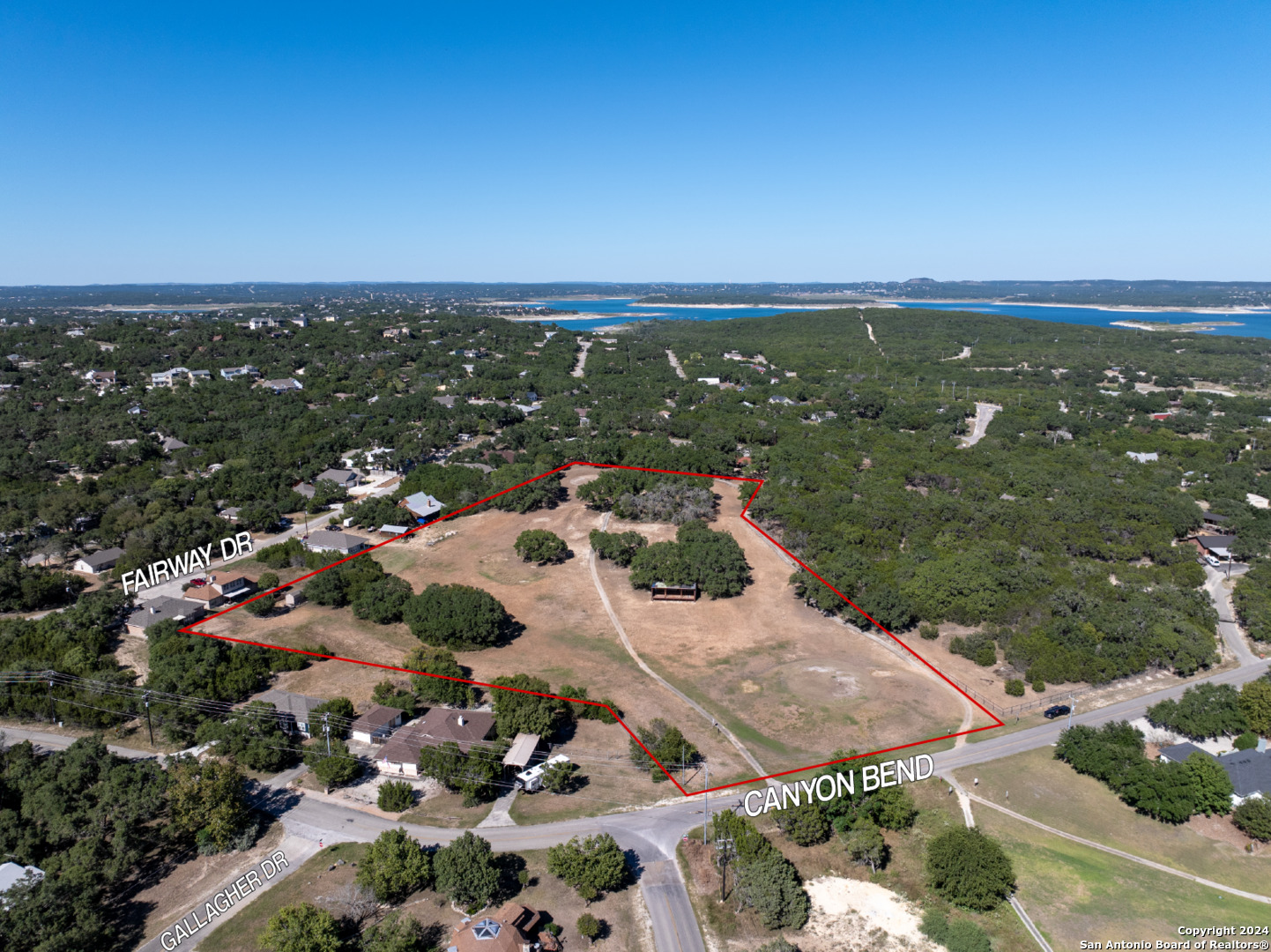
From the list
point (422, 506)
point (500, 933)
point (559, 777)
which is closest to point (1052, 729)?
point (559, 777)

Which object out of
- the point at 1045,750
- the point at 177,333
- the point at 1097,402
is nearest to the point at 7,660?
the point at 1045,750

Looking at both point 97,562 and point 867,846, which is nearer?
point 867,846

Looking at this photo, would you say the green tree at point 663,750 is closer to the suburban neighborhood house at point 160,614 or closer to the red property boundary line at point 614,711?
the red property boundary line at point 614,711

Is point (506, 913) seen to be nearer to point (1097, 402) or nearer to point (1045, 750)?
point (1045, 750)

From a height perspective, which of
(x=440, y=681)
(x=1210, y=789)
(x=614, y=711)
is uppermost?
(x=440, y=681)

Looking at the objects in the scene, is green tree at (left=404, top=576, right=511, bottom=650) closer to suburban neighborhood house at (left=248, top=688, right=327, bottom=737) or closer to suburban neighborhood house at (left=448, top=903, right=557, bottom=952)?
suburban neighborhood house at (left=248, top=688, right=327, bottom=737)

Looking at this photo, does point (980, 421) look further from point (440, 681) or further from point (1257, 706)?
point (440, 681)

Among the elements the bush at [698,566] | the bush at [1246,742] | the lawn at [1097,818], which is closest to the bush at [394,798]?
the bush at [698,566]
